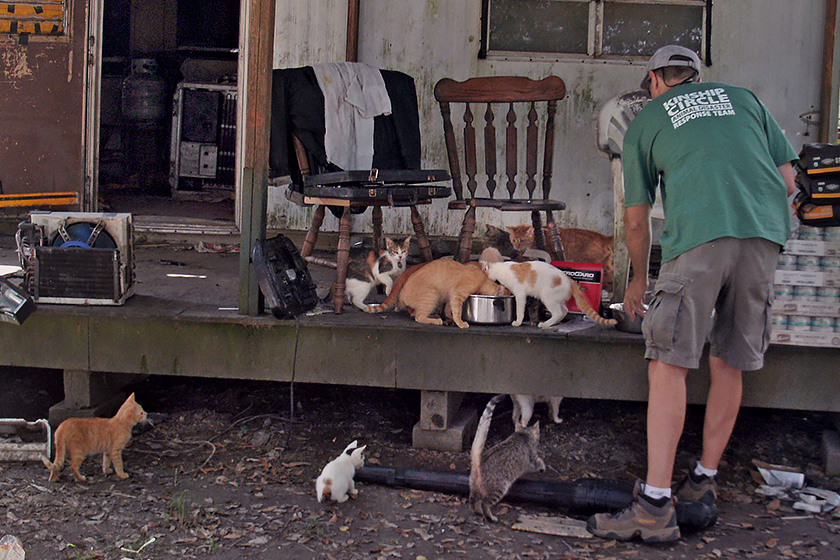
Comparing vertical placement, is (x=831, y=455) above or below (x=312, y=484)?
above

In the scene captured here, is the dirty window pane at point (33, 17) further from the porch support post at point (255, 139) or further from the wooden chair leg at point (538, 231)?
the wooden chair leg at point (538, 231)

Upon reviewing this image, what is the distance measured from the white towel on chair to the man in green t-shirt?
1.88 metres

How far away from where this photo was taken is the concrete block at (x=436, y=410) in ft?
11.7

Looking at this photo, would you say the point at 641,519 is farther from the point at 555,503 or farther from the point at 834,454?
the point at 834,454

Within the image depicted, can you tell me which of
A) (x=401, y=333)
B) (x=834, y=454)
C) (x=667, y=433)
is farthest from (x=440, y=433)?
(x=834, y=454)

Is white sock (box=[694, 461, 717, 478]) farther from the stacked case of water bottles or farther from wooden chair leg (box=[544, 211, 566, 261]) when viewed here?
wooden chair leg (box=[544, 211, 566, 261])

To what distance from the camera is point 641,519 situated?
108 inches

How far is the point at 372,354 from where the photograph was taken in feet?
11.6

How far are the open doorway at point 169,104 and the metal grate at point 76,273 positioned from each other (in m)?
4.04

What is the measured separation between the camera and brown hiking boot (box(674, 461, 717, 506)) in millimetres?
2982

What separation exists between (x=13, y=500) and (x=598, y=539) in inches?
87.8

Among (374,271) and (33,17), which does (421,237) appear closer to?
(374,271)

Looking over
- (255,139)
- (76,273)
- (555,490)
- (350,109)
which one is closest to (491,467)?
(555,490)

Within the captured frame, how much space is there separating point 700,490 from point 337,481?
139 centimetres
